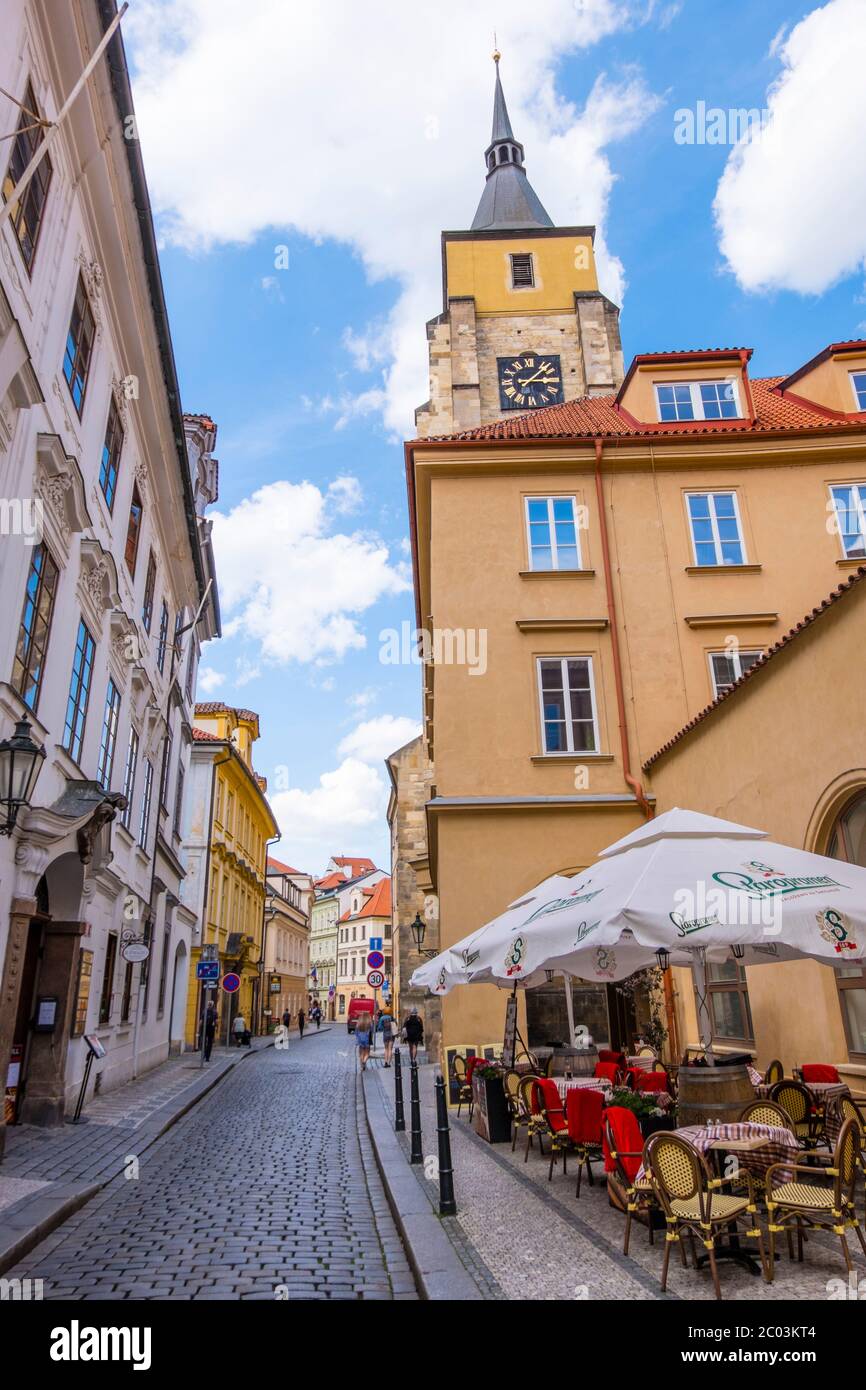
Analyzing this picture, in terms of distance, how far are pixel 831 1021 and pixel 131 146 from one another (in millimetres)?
14906

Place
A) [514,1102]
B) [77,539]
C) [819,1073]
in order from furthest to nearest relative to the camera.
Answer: [77,539] → [514,1102] → [819,1073]

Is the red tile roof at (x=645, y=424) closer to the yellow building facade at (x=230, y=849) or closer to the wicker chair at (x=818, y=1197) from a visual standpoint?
the wicker chair at (x=818, y=1197)

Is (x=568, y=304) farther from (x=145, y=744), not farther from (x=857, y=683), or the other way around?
(x=857, y=683)

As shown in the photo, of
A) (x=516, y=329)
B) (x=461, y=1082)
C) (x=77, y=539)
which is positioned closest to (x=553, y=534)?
(x=77, y=539)

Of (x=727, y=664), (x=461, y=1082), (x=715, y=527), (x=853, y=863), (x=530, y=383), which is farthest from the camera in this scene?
(x=530, y=383)

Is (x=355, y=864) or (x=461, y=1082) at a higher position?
(x=355, y=864)

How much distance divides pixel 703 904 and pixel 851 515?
14.4m

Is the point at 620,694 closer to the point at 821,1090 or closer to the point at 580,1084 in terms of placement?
the point at 580,1084

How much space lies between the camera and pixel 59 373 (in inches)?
451


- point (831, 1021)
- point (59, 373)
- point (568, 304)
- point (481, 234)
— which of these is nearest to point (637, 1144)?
point (831, 1021)

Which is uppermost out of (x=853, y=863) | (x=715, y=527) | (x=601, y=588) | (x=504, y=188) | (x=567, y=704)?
(x=504, y=188)

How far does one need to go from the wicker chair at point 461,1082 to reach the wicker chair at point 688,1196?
8.32 meters

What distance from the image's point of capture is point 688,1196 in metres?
5.26

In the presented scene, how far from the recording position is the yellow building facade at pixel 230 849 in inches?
1232
